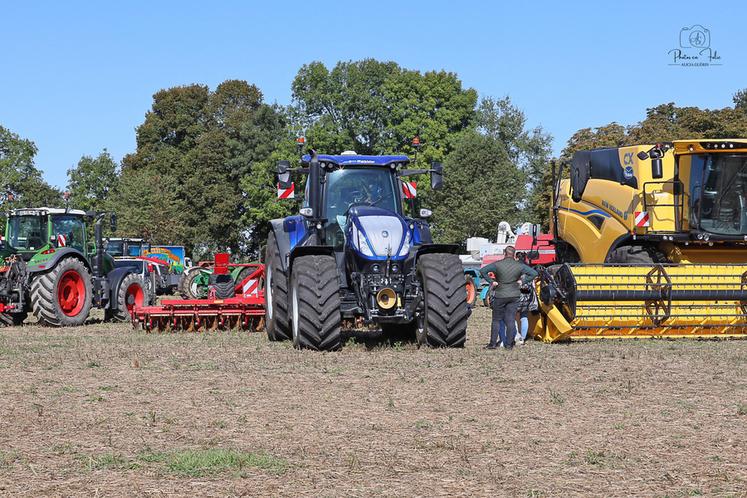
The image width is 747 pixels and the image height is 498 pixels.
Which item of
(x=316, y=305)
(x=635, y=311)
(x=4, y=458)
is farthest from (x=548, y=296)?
(x=4, y=458)

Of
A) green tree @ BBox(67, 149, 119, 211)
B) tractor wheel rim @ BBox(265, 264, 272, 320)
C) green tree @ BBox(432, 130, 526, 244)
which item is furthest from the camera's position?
green tree @ BBox(67, 149, 119, 211)

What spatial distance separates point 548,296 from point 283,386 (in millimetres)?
6783

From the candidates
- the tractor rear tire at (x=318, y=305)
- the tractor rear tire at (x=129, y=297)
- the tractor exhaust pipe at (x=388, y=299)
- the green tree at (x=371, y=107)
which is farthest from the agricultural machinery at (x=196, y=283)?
the green tree at (x=371, y=107)

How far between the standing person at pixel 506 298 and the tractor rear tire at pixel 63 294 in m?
9.77

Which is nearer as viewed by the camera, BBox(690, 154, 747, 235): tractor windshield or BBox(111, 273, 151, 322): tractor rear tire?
BBox(690, 154, 747, 235): tractor windshield

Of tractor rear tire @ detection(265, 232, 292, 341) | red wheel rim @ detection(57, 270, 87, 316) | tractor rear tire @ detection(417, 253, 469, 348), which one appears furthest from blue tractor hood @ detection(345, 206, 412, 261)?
red wheel rim @ detection(57, 270, 87, 316)

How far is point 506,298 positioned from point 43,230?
12065mm

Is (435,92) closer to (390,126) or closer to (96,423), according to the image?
(390,126)

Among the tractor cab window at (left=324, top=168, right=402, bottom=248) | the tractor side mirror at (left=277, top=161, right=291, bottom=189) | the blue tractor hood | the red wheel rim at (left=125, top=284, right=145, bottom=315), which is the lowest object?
the red wheel rim at (left=125, top=284, right=145, bottom=315)

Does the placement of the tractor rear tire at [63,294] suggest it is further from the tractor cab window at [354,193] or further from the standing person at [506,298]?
the standing person at [506,298]

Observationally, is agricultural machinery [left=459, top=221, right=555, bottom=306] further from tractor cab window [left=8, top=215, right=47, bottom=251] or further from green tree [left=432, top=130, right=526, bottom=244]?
green tree [left=432, top=130, right=526, bottom=244]

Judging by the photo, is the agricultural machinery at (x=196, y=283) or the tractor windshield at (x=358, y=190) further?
the agricultural machinery at (x=196, y=283)

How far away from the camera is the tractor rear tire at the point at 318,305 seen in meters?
13.9

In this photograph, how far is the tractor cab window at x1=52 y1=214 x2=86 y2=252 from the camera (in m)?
22.6
